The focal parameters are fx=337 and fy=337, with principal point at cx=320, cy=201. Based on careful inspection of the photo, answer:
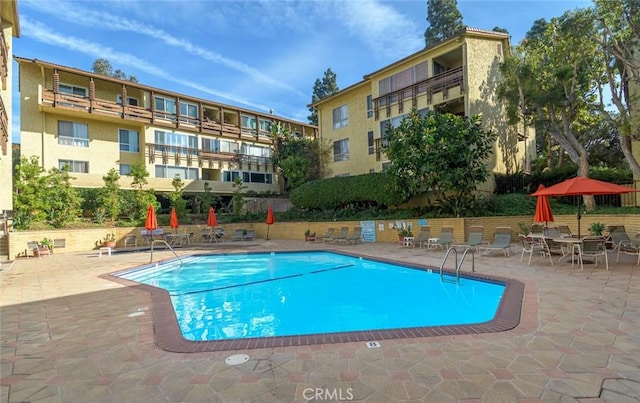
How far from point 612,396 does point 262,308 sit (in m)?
6.18

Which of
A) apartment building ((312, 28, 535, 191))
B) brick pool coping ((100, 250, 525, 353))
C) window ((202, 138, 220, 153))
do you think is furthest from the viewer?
window ((202, 138, 220, 153))

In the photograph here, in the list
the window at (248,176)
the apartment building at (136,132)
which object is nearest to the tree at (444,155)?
the window at (248,176)

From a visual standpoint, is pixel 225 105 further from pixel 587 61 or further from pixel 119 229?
pixel 587 61

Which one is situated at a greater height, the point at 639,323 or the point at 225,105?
the point at 225,105

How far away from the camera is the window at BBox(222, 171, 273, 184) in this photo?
107ft

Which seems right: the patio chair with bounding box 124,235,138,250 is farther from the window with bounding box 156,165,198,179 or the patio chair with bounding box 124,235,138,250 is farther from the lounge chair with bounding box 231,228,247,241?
the window with bounding box 156,165,198,179

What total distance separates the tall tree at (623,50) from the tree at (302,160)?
59.7ft

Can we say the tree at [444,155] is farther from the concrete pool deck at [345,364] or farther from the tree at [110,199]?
the tree at [110,199]

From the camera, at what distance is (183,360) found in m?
3.98

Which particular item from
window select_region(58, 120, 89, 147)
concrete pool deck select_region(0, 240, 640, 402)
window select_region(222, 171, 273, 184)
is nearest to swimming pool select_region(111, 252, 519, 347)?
concrete pool deck select_region(0, 240, 640, 402)

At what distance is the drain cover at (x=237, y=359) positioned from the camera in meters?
3.89

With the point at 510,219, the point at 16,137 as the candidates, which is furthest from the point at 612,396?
the point at 16,137

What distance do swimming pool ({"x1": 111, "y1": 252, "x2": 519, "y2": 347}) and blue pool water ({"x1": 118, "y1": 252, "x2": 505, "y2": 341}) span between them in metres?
0.02

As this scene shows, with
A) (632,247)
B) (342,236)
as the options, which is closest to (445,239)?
(342,236)
